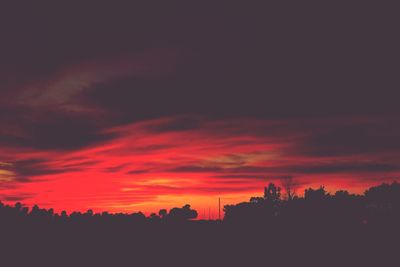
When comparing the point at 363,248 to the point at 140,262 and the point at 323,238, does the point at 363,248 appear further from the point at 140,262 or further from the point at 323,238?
the point at 140,262

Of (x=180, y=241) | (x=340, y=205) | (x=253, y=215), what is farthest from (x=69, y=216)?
(x=340, y=205)

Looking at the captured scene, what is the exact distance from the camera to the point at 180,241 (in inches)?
1150

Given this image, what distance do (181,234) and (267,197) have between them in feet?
185

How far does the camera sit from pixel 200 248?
28.8m

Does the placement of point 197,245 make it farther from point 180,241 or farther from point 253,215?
point 253,215

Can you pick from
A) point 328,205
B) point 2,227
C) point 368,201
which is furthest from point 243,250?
point 368,201

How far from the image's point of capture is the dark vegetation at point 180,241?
2497cm

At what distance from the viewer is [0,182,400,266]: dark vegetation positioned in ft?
81.9

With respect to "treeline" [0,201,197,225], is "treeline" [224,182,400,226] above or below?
above

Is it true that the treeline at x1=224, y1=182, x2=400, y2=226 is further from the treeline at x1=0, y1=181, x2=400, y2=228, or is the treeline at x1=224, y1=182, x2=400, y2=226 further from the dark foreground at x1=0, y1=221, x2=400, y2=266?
the dark foreground at x1=0, y1=221, x2=400, y2=266

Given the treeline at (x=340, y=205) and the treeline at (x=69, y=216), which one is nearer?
the treeline at (x=69, y=216)

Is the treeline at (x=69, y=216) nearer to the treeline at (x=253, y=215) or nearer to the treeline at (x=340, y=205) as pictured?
the treeline at (x=253, y=215)

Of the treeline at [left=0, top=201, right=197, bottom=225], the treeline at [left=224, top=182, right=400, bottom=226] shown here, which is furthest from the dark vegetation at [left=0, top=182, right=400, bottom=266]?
the treeline at [left=224, top=182, right=400, bottom=226]

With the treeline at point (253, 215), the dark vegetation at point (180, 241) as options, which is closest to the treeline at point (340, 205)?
the treeline at point (253, 215)
